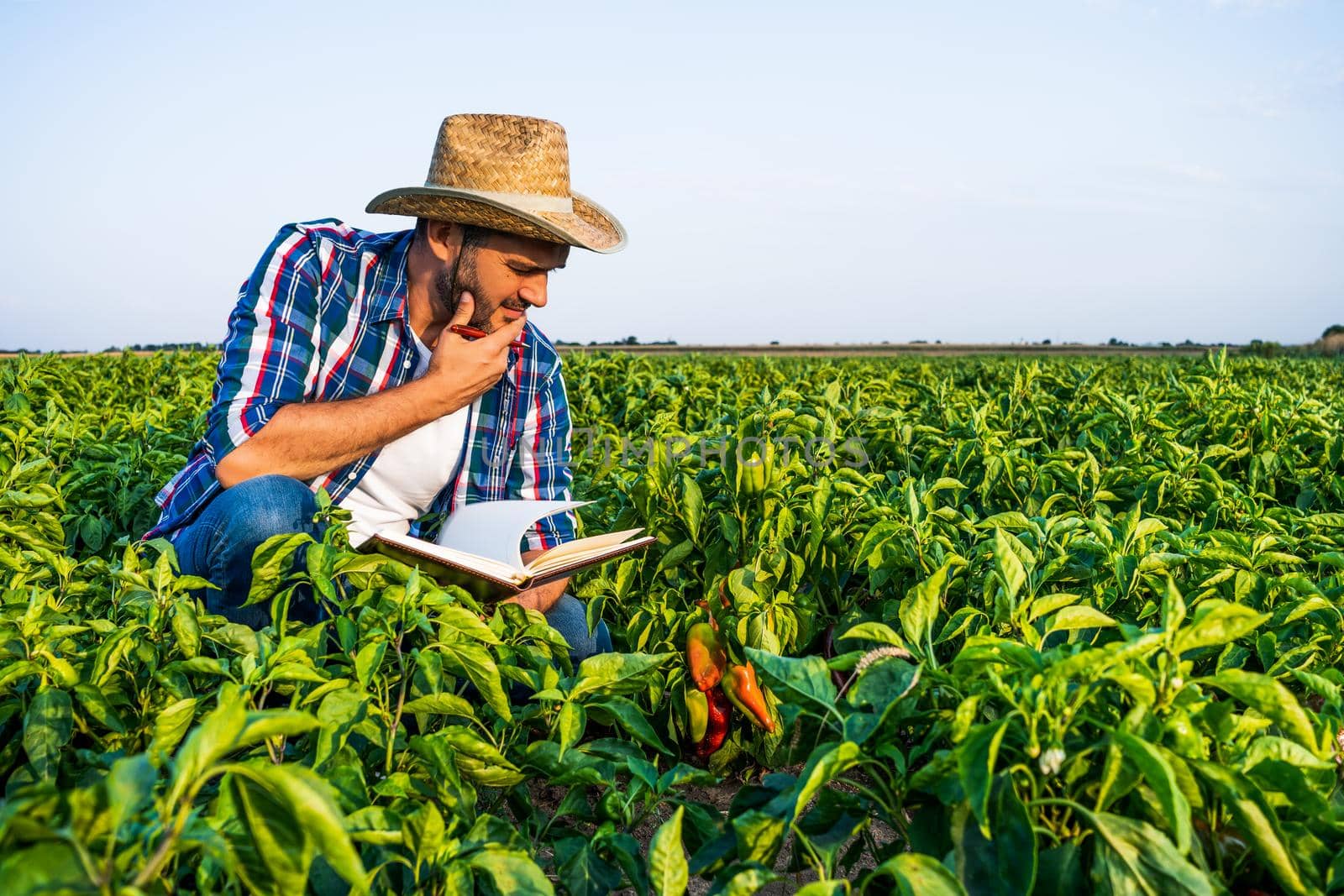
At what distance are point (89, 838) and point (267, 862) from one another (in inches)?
6.2

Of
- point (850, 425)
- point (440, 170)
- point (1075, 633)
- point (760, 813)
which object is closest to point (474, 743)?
point (760, 813)

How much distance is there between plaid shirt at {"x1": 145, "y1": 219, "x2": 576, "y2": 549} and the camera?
2572 mm

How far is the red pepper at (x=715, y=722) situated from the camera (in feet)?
7.94

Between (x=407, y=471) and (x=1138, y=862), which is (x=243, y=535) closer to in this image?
(x=407, y=471)

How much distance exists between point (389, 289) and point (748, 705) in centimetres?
155

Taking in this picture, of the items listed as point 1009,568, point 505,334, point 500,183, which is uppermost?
point 500,183

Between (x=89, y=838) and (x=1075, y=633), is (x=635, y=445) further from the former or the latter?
(x=89, y=838)

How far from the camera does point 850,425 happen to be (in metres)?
3.96

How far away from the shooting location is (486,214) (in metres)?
2.63

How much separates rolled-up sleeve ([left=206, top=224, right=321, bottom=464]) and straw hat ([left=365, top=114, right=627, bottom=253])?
13.1 inches

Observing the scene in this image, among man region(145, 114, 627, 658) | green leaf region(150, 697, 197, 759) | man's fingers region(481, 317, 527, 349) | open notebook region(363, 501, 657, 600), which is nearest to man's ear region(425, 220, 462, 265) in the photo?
man region(145, 114, 627, 658)

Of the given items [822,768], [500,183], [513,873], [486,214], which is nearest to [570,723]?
[513,873]

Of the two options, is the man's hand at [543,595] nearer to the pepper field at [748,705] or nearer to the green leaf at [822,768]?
the pepper field at [748,705]

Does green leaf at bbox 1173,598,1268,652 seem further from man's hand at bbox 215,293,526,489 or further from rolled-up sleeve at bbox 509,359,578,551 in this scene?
rolled-up sleeve at bbox 509,359,578,551
